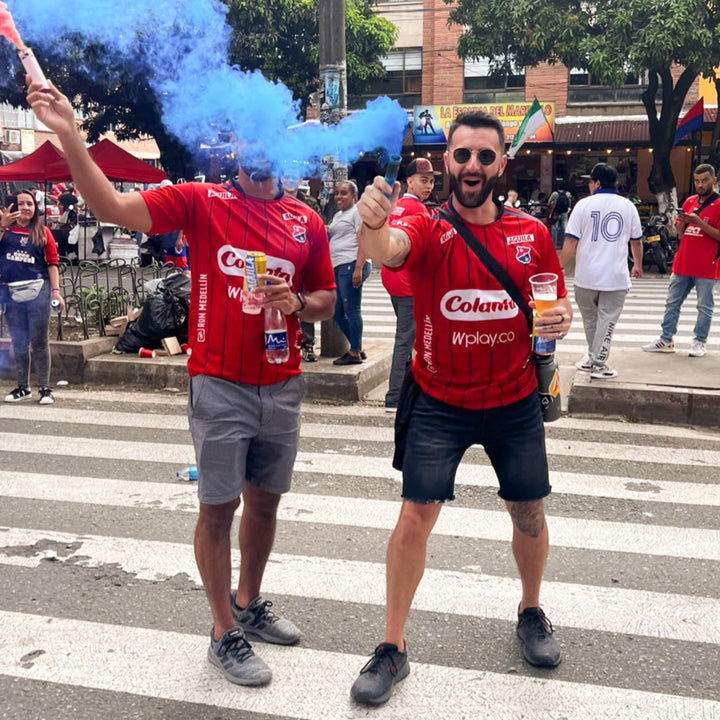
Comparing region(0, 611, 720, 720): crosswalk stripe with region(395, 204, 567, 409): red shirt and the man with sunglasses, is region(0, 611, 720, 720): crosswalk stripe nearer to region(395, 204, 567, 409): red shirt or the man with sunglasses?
the man with sunglasses

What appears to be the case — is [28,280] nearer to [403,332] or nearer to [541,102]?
[403,332]

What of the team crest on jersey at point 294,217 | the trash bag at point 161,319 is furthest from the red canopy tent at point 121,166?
the team crest on jersey at point 294,217

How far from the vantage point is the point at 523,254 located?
10.4 ft

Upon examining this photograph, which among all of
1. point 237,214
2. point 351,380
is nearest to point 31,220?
point 351,380

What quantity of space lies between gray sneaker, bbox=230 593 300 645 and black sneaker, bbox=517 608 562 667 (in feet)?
3.13

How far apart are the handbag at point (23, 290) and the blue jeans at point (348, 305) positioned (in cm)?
281

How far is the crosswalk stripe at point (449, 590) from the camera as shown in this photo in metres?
3.77

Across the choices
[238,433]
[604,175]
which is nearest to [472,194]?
[238,433]

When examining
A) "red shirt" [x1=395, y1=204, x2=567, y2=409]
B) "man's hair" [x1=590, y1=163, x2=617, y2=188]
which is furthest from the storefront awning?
"red shirt" [x1=395, y1=204, x2=567, y2=409]

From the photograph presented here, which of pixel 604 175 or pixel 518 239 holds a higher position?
pixel 604 175

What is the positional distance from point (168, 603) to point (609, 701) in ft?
6.60

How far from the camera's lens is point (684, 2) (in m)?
17.4

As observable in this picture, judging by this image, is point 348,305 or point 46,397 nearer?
point 46,397

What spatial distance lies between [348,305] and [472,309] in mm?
5053
